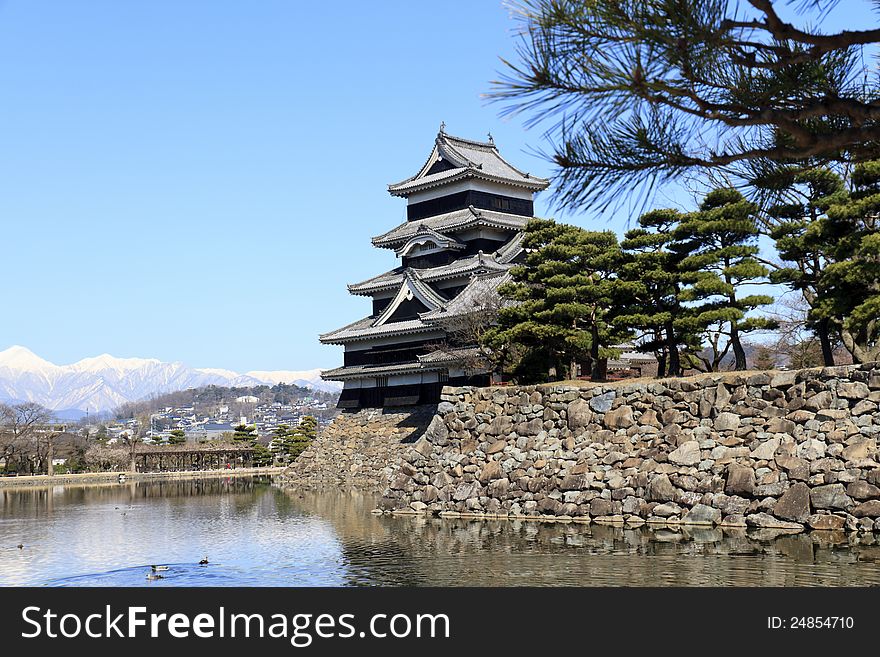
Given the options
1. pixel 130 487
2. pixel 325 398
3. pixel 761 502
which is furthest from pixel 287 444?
pixel 325 398

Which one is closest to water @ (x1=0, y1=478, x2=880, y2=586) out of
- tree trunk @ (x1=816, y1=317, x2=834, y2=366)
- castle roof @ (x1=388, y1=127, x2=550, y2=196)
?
tree trunk @ (x1=816, y1=317, x2=834, y2=366)

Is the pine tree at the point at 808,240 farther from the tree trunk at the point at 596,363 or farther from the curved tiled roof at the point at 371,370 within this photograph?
the curved tiled roof at the point at 371,370

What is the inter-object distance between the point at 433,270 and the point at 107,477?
21.2 metres

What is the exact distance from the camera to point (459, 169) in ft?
105

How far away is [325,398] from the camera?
174m

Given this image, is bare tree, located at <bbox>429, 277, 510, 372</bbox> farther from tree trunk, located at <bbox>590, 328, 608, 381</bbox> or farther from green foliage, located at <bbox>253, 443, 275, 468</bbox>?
green foliage, located at <bbox>253, 443, 275, 468</bbox>

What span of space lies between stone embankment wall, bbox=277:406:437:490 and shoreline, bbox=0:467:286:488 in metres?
6.91

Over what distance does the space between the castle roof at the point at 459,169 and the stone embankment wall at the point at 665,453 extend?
13.2m

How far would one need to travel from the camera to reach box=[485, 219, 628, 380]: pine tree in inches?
786

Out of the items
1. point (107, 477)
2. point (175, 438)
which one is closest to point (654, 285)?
point (107, 477)

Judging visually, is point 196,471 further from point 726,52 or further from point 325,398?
point 325,398

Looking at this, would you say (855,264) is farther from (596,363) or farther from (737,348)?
(596,363)
